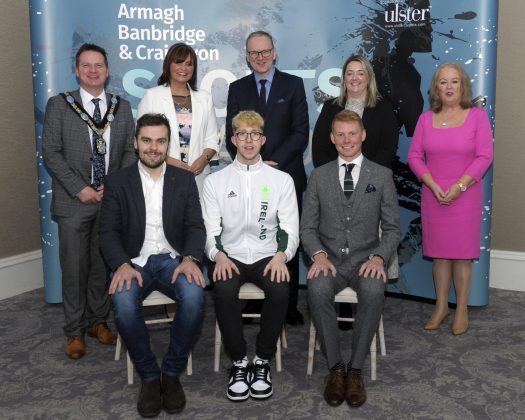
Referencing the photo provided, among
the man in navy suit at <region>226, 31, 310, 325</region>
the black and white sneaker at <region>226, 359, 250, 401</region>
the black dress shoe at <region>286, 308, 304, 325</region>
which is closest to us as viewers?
the black and white sneaker at <region>226, 359, 250, 401</region>

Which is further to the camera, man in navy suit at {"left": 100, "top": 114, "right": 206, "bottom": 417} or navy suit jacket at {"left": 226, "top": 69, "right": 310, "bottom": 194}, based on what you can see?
navy suit jacket at {"left": 226, "top": 69, "right": 310, "bottom": 194}

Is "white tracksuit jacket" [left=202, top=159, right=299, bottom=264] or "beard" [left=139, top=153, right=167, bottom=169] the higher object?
"beard" [left=139, top=153, right=167, bottom=169]

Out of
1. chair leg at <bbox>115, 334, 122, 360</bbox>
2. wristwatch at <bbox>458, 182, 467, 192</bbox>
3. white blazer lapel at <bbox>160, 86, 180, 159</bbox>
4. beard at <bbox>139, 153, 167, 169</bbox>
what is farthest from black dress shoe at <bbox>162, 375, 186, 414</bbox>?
wristwatch at <bbox>458, 182, 467, 192</bbox>

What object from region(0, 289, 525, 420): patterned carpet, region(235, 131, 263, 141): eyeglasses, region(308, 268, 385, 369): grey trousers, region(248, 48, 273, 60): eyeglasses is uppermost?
region(248, 48, 273, 60): eyeglasses

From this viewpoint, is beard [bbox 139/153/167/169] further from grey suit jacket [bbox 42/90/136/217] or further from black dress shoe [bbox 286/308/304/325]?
black dress shoe [bbox 286/308/304/325]

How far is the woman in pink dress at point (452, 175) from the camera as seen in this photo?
11.4ft

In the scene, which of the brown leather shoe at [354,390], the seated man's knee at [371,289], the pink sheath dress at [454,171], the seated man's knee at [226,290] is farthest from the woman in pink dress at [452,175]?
the seated man's knee at [226,290]

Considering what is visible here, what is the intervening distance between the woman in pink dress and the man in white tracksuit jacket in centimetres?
109

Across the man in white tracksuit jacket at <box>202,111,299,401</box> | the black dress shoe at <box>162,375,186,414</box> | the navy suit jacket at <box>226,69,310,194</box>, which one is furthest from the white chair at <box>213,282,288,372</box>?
the navy suit jacket at <box>226,69,310,194</box>

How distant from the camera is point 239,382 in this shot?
2729 mm

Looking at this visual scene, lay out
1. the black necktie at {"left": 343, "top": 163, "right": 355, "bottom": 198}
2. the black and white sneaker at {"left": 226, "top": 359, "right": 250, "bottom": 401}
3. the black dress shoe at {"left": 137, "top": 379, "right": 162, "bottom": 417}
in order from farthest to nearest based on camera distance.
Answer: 1. the black necktie at {"left": 343, "top": 163, "right": 355, "bottom": 198}
2. the black and white sneaker at {"left": 226, "top": 359, "right": 250, "bottom": 401}
3. the black dress shoe at {"left": 137, "top": 379, "right": 162, "bottom": 417}

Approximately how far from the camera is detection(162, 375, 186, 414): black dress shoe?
258 centimetres

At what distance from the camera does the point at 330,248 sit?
3.04 metres

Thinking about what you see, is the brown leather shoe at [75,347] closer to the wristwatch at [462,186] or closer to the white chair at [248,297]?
the white chair at [248,297]
